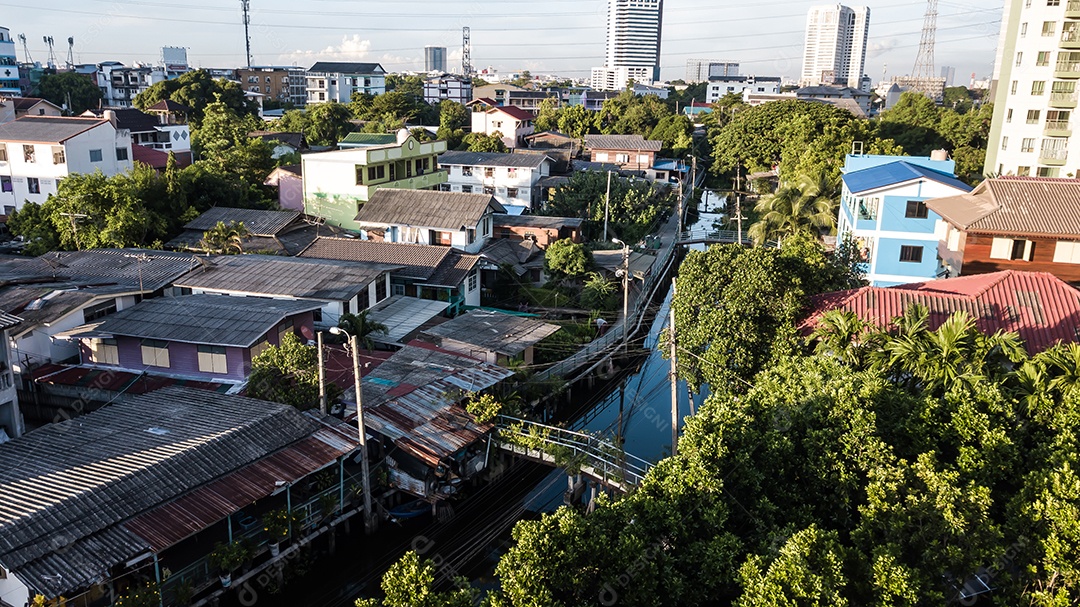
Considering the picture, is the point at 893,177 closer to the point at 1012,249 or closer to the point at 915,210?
the point at 915,210

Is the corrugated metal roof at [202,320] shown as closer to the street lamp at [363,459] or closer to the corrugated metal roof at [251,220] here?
the street lamp at [363,459]

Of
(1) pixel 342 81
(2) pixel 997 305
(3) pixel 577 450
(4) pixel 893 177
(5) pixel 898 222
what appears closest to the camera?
(3) pixel 577 450

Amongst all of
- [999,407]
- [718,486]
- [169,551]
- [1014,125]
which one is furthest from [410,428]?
[1014,125]

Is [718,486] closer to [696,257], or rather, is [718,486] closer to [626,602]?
[626,602]

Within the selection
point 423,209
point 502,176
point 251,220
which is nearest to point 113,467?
point 251,220

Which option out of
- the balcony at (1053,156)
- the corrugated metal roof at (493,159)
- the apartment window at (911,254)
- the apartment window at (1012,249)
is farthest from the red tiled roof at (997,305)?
the corrugated metal roof at (493,159)

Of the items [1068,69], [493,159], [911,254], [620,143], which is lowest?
[911,254]

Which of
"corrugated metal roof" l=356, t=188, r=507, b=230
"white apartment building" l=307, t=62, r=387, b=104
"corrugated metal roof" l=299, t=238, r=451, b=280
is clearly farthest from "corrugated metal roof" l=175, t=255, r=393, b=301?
"white apartment building" l=307, t=62, r=387, b=104
